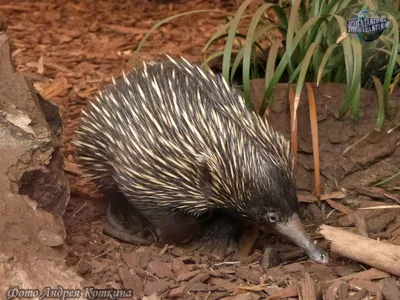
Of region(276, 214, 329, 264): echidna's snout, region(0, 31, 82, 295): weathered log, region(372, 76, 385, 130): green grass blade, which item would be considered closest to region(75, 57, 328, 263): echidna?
region(276, 214, 329, 264): echidna's snout

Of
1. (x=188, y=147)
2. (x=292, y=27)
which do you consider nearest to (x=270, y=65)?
(x=292, y=27)

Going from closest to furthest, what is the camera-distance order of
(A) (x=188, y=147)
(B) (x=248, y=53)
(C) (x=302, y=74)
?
(A) (x=188, y=147) → (C) (x=302, y=74) → (B) (x=248, y=53)

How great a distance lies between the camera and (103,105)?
3738 millimetres

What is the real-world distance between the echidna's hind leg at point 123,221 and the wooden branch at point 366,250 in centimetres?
106

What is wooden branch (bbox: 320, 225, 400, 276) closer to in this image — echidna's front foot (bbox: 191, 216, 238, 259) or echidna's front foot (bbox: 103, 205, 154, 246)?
echidna's front foot (bbox: 191, 216, 238, 259)

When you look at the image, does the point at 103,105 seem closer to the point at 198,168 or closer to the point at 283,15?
the point at 198,168

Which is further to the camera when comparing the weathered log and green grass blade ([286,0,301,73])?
green grass blade ([286,0,301,73])

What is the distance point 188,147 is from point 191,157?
0.05 meters

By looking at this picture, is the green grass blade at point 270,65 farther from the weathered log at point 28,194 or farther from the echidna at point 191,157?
the weathered log at point 28,194

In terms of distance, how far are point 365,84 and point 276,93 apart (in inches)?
23.7

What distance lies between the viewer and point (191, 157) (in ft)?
11.0

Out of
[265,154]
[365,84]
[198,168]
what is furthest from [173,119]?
[365,84]

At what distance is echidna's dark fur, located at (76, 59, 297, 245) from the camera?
3199 mm

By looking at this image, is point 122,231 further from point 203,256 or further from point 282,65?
point 282,65
